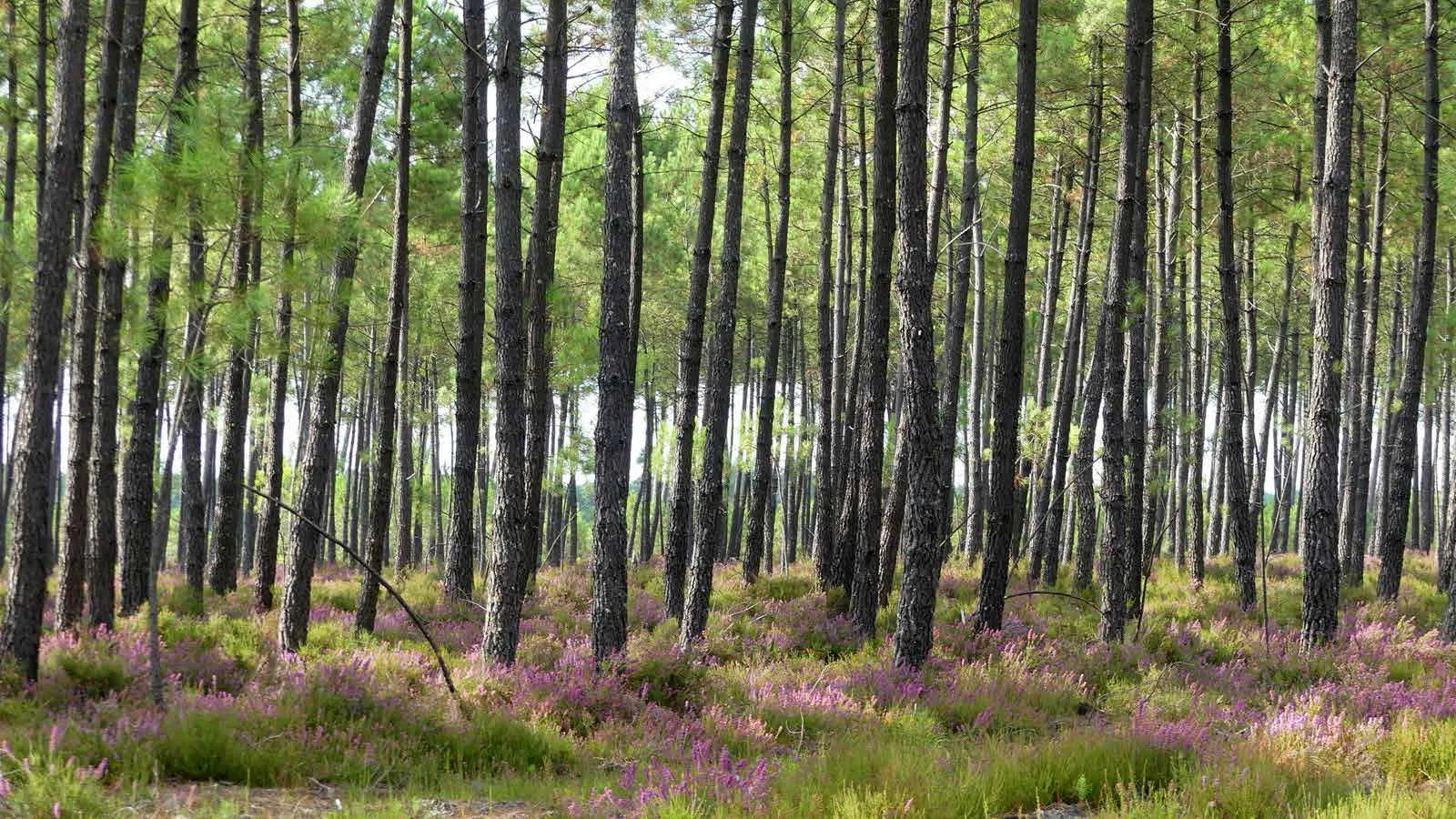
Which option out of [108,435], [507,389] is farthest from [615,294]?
[108,435]

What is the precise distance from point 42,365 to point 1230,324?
12.4 meters

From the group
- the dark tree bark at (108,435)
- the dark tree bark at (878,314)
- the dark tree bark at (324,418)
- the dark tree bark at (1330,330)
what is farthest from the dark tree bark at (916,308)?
the dark tree bark at (108,435)

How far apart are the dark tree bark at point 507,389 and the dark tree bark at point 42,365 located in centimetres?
320

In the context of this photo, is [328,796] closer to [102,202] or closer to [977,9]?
[102,202]

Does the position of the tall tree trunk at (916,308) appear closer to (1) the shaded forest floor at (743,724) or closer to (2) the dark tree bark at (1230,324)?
(1) the shaded forest floor at (743,724)

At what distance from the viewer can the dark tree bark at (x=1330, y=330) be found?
10070 mm

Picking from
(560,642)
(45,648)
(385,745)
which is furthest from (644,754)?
(45,648)

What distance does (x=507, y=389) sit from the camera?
8586mm

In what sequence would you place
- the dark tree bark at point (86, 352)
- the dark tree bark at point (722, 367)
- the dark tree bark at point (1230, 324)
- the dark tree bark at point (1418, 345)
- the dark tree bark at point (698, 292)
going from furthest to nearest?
the dark tree bark at point (1418, 345) → the dark tree bark at point (1230, 324) → the dark tree bark at point (698, 292) → the dark tree bark at point (722, 367) → the dark tree bark at point (86, 352)

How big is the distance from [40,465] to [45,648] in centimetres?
166

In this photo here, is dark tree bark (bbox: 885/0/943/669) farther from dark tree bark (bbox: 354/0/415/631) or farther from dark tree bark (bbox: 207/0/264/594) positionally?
dark tree bark (bbox: 207/0/264/594)

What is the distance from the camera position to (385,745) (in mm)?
6129

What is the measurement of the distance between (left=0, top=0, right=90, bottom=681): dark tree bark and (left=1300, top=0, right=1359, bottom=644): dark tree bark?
11.4 m

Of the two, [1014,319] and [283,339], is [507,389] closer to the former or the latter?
[283,339]
